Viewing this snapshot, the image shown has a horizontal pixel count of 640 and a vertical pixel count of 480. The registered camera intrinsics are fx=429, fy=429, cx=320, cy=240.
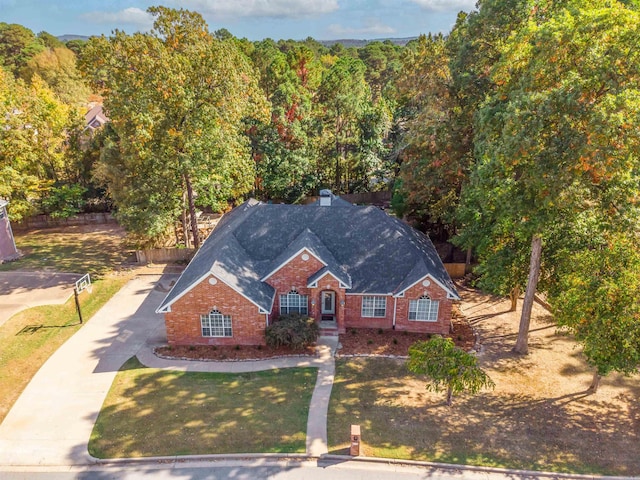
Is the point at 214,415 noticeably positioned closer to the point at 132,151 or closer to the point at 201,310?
the point at 201,310

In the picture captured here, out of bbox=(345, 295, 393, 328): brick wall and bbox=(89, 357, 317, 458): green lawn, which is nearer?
bbox=(89, 357, 317, 458): green lawn

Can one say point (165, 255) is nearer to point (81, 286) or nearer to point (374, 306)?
point (81, 286)

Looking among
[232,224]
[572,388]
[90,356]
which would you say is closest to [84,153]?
[232,224]

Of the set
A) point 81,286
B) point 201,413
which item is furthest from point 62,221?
point 201,413

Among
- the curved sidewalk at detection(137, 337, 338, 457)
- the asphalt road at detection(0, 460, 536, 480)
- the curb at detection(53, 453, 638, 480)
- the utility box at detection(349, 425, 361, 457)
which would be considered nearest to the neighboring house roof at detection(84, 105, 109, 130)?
the curved sidewalk at detection(137, 337, 338, 457)

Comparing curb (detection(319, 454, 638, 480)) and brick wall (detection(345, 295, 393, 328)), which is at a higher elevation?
brick wall (detection(345, 295, 393, 328))

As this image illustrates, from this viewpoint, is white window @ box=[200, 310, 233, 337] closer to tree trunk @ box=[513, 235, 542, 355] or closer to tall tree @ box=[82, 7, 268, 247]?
tall tree @ box=[82, 7, 268, 247]

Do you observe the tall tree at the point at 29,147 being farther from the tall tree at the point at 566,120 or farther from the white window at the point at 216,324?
the tall tree at the point at 566,120
